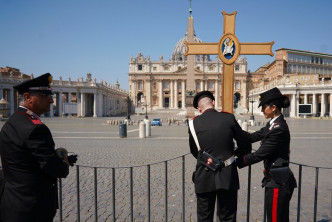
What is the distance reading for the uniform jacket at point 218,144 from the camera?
265cm

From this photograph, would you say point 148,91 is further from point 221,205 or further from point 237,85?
point 221,205

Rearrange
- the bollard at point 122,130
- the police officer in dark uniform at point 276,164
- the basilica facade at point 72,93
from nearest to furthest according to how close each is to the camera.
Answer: the police officer in dark uniform at point 276,164 → the bollard at point 122,130 → the basilica facade at point 72,93

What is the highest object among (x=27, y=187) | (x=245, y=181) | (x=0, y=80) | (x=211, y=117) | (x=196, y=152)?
(x=0, y=80)

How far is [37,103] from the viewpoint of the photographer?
2.46m

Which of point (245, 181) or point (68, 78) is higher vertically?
point (68, 78)

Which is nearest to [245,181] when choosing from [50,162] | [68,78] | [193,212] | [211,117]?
[193,212]

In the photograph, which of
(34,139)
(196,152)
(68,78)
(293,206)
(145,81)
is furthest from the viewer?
(145,81)

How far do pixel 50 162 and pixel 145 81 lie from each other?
8476 centimetres

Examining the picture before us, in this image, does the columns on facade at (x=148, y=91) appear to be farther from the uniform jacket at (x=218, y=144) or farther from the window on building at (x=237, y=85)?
the uniform jacket at (x=218, y=144)

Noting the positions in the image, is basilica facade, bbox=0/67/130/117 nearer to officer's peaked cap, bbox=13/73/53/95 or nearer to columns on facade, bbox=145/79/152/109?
columns on facade, bbox=145/79/152/109

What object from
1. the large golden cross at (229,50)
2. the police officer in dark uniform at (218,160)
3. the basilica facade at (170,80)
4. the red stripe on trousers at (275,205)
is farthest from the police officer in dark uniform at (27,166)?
the basilica facade at (170,80)

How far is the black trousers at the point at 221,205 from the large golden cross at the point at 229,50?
452 centimetres

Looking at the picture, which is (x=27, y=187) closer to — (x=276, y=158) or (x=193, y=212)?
(x=276, y=158)

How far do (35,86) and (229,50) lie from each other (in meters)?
5.76
